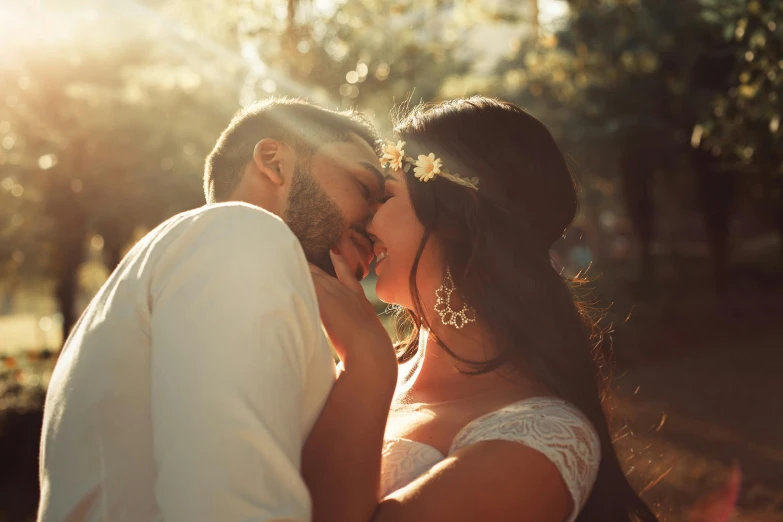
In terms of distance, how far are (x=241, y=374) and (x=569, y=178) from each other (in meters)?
2.30

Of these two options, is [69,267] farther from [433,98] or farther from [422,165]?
[422,165]

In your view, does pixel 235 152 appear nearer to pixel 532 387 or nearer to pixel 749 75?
pixel 532 387

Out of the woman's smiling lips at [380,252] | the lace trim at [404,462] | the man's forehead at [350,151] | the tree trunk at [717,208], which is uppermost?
the man's forehead at [350,151]

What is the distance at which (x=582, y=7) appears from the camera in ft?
34.0

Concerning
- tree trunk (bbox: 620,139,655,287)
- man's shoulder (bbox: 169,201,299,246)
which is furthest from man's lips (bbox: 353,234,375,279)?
tree trunk (bbox: 620,139,655,287)

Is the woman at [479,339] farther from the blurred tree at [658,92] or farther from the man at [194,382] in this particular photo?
the blurred tree at [658,92]

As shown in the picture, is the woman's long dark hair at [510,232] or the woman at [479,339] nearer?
the woman at [479,339]

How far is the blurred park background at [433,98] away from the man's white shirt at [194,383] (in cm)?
558

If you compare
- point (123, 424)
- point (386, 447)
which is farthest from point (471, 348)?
point (123, 424)

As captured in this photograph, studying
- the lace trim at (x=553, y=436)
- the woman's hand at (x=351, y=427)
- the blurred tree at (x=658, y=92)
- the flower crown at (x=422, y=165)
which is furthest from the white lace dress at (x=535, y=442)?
the blurred tree at (x=658, y=92)

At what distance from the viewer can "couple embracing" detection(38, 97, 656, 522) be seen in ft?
4.74

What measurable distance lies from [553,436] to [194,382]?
147 centimetres

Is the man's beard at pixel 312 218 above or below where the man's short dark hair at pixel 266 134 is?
below

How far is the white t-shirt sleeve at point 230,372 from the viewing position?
1383 millimetres
